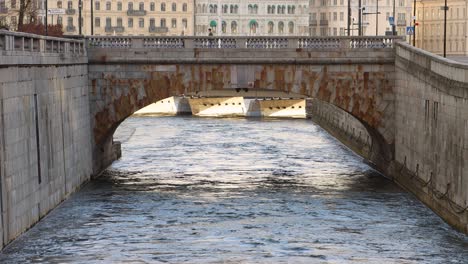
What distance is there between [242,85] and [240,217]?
17.4m

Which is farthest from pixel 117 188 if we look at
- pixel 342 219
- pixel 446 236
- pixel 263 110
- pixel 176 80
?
pixel 263 110

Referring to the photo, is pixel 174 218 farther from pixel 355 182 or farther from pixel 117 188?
pixel 355 182

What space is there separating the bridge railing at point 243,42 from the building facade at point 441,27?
4217 inches

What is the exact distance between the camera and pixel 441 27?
19225cm

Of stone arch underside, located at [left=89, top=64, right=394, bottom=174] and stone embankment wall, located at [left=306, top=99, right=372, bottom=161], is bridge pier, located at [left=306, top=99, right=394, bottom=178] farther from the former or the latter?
stone arch underside, located at [left=89, top=64, right=394, bottom=174]

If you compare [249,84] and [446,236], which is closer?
[446,236]

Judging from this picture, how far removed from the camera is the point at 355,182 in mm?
72312

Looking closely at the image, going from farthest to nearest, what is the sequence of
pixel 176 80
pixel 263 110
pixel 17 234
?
pixel 263 110
pixel 176 80
pixel 17 234

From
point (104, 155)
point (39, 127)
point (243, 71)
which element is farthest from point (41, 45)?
point (104, 155)

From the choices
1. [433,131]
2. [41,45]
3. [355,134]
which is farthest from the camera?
[355,134]

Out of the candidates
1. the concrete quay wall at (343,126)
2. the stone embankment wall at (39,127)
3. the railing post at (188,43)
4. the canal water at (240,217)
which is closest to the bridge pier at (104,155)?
the canal water at (240,217)

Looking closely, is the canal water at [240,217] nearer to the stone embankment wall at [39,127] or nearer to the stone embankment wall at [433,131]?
the stone embankment wall at [433,131]

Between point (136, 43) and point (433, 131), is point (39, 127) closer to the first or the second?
point (433, 131)

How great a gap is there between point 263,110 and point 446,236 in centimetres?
8353
